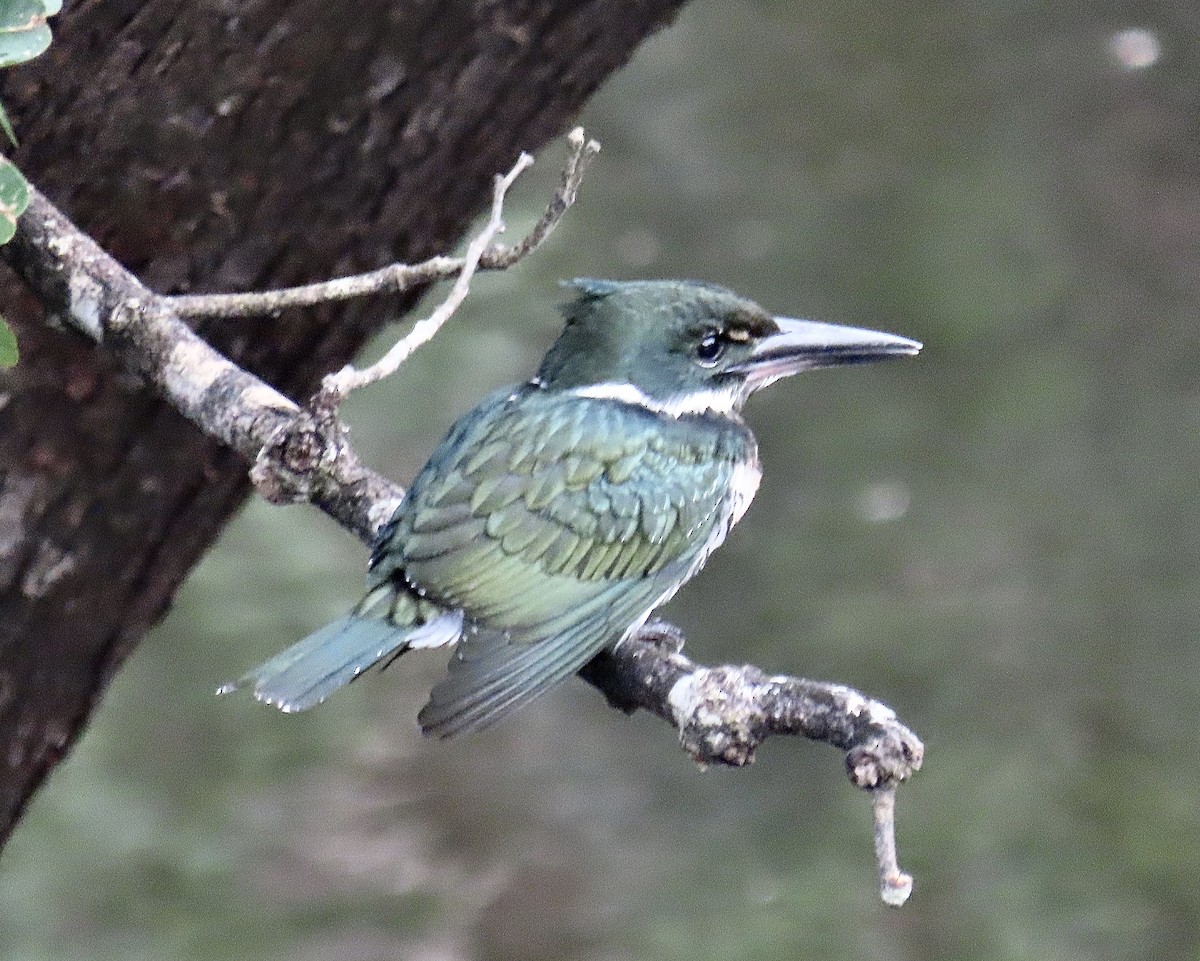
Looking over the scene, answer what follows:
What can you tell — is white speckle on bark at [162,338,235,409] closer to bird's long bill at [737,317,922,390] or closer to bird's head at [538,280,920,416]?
bird's head at [538,280,920,416]

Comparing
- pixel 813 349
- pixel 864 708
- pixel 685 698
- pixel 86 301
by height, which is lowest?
pixel 864 708

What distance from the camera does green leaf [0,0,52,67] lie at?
79.2 inches

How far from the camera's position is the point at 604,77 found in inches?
117

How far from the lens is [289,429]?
7.55 feet

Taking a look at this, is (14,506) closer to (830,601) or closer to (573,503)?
(573,503)

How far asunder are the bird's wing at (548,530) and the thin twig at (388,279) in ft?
1.39

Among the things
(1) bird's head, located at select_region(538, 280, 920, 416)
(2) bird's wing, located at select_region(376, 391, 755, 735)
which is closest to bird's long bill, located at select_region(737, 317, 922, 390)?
(1) bird's head, located at select_region(538, 280, 920, 416)

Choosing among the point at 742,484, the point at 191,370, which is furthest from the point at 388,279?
the point at 742,484

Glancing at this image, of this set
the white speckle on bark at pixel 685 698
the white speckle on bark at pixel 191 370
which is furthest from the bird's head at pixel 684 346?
the white speckle on bark at pixel 685 698

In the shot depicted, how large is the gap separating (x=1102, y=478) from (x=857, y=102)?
4.56 ft

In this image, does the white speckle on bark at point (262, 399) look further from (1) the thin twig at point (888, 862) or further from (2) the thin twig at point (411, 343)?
(1) the thin twig at point (888, 862)

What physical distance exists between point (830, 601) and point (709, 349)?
252 cm

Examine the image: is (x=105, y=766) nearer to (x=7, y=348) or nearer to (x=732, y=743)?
(x=7, y=348)

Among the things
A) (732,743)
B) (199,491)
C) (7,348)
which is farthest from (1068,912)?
(7,348)
